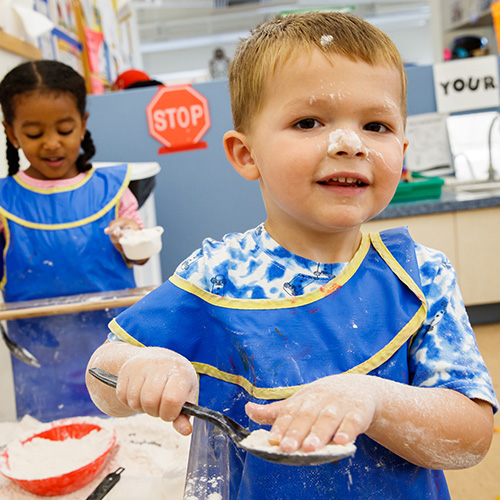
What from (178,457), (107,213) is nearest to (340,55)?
(178,457)

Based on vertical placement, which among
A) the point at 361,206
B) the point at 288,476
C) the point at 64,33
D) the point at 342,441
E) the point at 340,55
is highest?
the point at 64,33

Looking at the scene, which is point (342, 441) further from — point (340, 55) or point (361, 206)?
point (340, 55)

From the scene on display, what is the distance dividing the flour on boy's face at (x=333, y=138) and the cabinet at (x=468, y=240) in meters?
1.81

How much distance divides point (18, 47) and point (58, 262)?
86cm

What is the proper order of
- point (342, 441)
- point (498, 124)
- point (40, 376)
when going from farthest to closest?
point (498, 124) → point (40, 376) → point (342, 441)

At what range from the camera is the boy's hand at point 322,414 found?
1.31ft

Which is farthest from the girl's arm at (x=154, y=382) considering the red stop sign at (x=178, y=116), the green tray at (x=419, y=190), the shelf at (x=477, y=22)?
the shelf at (x=477, y=22)

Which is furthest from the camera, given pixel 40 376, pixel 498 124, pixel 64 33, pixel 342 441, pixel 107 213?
pixel 498 124

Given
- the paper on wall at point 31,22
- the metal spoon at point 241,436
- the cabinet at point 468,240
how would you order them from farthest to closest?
the cabinet at point 468,240 < the paper on wall at point 31,22 < the metal spoon at point 241,436

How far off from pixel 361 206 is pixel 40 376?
925 mm

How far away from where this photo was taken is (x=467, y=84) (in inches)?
98.2

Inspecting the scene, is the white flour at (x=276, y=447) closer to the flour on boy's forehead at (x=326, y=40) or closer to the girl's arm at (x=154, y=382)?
the girl's arm at (x=154, y=382)

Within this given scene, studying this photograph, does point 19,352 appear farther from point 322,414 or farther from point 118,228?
point 322,414

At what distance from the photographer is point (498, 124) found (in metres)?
2.55
